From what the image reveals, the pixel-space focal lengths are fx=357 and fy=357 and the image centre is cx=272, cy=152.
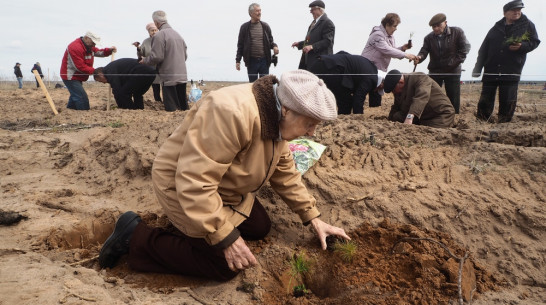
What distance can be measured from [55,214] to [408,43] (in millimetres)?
5540

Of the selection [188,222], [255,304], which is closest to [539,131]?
[255,304]

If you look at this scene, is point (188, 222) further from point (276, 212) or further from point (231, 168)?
point (276, 212)

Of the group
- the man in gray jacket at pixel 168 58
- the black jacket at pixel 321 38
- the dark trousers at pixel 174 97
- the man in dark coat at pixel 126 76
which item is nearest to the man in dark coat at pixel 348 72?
the black jacket at pixel 321 38

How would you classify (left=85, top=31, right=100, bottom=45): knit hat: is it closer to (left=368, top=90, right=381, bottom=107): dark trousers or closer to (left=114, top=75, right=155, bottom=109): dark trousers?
(left=114, top=75, right=155, bottom=109): dark trousers

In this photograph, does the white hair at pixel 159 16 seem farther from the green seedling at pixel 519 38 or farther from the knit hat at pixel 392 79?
the green seedling at pixel 519 38

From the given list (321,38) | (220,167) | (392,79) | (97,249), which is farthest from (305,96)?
(321,38)

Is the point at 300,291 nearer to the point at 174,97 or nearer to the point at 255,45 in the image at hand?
the point at 255,45

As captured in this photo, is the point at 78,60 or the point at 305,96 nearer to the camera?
the point at 305,96

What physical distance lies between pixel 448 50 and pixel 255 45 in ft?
10.5

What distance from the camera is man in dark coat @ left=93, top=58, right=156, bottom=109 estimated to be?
6.60 meters

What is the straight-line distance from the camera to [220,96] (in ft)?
5.80

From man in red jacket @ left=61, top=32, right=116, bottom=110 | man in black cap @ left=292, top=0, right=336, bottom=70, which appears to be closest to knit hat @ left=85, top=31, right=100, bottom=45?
man in red jacket @ left=61, top=32, right=116, bottom=110

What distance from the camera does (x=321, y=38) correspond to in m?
5.82

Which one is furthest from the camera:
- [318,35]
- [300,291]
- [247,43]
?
[247,43]
